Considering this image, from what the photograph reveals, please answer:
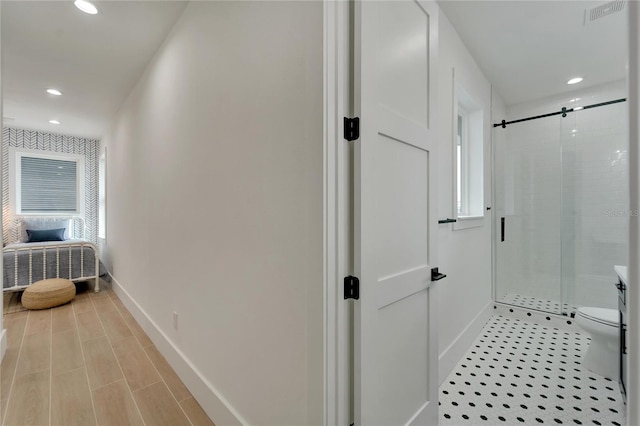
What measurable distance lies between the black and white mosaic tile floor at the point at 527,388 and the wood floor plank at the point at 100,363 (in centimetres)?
228

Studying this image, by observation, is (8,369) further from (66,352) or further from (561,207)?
(561,207)

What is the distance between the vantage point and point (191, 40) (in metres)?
1.89

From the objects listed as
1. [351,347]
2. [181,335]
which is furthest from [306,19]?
[181,335]

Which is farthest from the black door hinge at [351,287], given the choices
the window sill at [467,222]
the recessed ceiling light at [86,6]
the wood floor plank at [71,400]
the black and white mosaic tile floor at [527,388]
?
the recessed ceiling light at [86,6]

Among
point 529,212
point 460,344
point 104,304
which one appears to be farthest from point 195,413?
point 529,212

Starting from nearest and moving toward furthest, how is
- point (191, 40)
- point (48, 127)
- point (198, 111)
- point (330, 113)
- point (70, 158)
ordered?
point (330, 113) < point (198, 111) < point (191, 40) < point (48, 127) < point (70, 158)

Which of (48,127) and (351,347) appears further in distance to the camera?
(48,127)

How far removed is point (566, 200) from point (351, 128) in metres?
3.50

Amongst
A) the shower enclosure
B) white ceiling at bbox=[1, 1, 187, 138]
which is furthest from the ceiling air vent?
white ceiling at bbox=[1, 1, 187, 138]

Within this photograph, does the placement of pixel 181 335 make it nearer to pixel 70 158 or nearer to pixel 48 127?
pixel 48 127

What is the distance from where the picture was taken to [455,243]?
86.6 inches

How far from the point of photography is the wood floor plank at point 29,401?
1.58 meters

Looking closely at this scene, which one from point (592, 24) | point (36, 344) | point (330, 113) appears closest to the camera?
point (330, 113)

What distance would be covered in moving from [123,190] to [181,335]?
2.37 m
